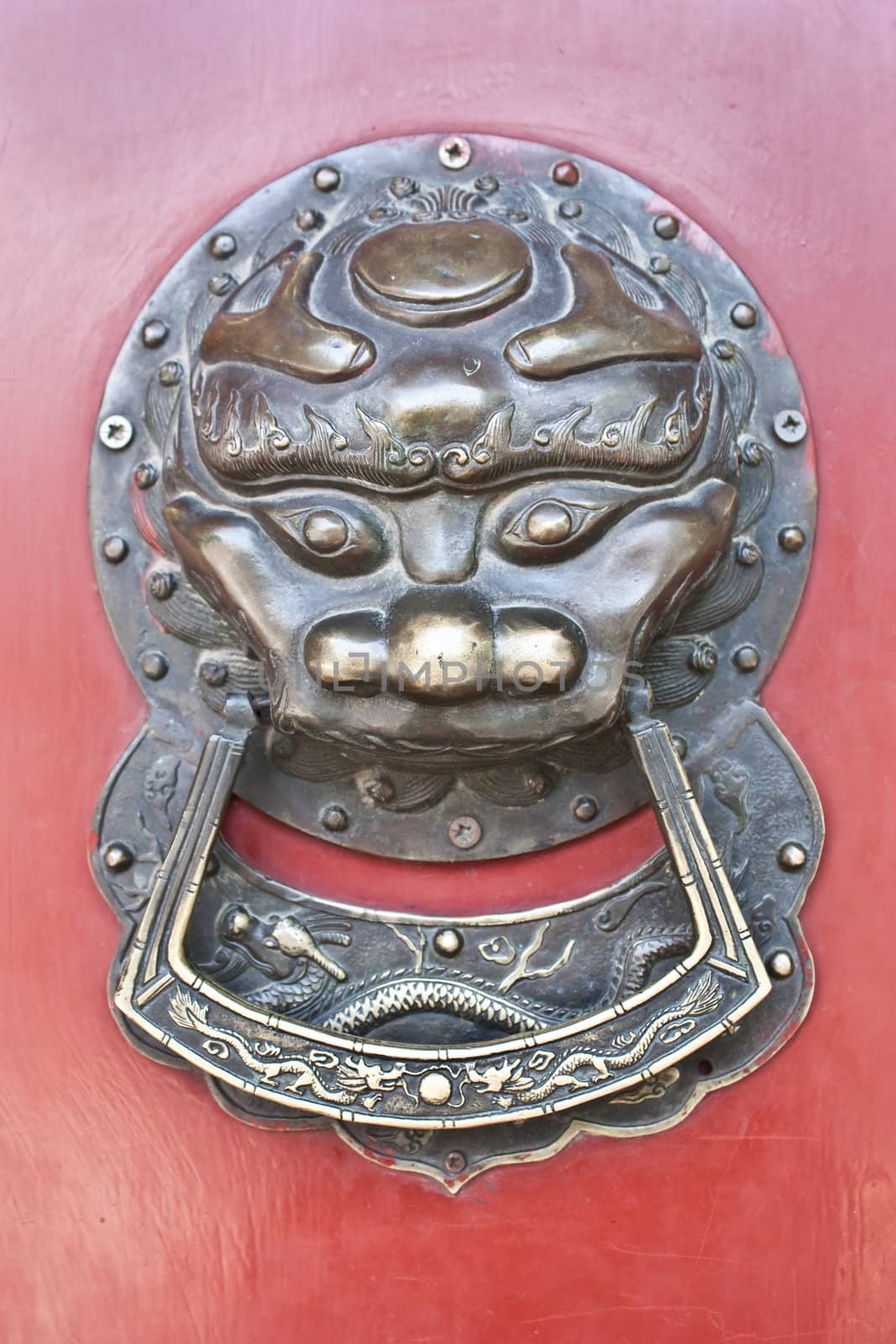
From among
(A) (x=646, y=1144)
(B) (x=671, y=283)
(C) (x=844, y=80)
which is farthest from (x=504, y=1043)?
(C) (x=844, y=80)

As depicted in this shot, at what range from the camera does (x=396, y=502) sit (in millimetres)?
629

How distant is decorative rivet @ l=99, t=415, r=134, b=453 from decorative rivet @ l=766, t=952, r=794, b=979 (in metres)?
0.50

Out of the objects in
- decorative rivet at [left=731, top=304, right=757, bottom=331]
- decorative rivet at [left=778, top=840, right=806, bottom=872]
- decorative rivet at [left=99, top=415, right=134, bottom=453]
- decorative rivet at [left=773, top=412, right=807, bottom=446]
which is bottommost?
decorative rivet at [left=778, top=840, right=806, bottom=872]

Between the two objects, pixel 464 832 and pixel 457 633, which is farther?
pixel 464 832

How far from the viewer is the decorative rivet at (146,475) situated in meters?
0.72

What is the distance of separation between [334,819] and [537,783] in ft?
0.41

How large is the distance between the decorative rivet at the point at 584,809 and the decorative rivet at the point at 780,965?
13 centimetres

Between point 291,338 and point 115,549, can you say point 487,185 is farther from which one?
point 115,549

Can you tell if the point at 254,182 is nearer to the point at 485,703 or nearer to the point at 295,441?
the point at 295,441

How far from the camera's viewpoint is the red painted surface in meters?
0.71

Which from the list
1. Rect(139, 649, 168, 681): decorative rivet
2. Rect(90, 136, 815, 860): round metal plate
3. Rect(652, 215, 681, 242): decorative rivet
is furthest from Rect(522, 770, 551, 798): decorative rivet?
Rect(652, 215, 681, 242): decorative rivet

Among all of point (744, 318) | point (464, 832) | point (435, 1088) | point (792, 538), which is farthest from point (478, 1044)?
point (744, 318)

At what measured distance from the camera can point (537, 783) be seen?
0.72 metres

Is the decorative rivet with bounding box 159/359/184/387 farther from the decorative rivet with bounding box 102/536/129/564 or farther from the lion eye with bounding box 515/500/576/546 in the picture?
the lion eye with bounding box 515/500/576/546
